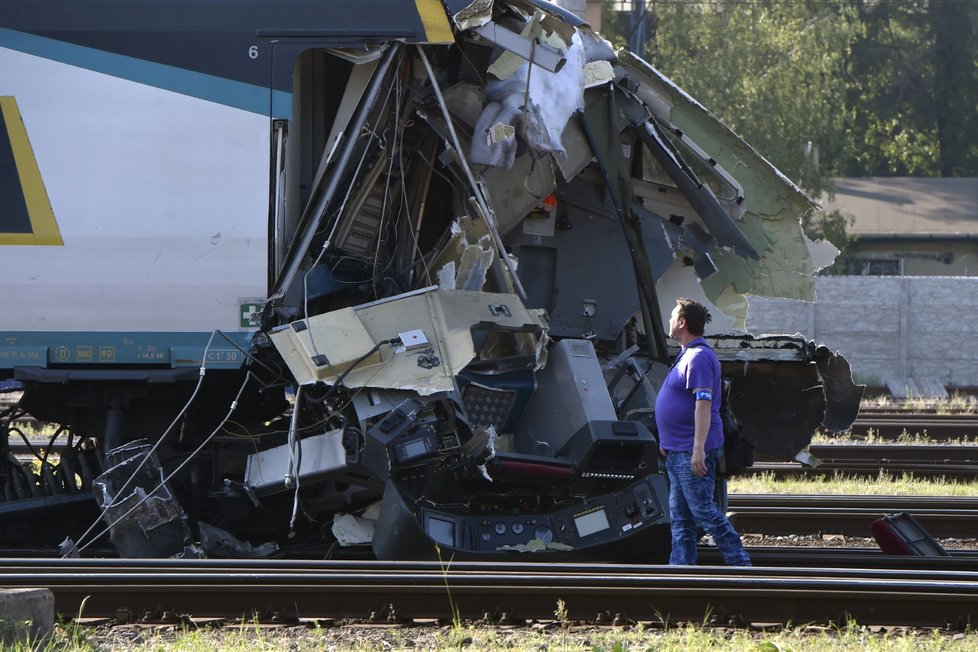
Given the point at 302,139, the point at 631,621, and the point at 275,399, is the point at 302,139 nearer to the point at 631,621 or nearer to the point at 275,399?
the point at 275,399

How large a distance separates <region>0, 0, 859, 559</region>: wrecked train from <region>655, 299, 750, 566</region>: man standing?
12.7 inches

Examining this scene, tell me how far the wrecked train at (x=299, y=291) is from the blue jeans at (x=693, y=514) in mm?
312

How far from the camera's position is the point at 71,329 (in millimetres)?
7676

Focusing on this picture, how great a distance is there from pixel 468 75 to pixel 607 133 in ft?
3.52

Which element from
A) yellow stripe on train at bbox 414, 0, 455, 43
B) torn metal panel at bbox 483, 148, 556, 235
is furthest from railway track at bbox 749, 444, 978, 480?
yellow stripe on train at bbox 414, 0, 455, 43

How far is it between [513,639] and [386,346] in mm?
2210

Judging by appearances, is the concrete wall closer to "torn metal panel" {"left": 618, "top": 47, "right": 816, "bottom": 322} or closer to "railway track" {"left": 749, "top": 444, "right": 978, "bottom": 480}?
"railway track" {"left": 749, "top": 444, "right": 978, "bottom": 480}

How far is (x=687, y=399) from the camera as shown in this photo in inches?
278

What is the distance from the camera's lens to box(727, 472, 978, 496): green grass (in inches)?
429

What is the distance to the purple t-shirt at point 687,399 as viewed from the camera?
6.97 meters

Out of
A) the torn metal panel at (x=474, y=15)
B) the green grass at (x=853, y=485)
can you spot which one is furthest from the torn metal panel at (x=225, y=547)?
the green grass at (x=853, y=485)

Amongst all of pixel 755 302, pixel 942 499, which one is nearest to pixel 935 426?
pixel 942 499

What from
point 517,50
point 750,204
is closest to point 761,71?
point 750,204

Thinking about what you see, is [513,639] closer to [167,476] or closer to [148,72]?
[167,476]
